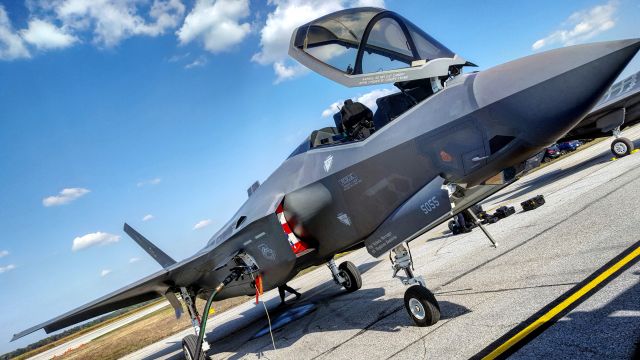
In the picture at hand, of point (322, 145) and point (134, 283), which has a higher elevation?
point (322, 145)

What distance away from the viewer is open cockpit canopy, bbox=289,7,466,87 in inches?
182

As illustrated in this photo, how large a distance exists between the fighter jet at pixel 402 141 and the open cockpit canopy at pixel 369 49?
0.6 inches

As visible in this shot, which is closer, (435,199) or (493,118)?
(493,118)

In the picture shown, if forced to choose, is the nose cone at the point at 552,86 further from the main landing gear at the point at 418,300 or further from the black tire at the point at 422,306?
the black tire at the point at 422,306

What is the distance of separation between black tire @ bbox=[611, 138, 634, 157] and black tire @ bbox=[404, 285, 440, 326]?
1528 cm

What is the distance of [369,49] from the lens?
4957 millimetres

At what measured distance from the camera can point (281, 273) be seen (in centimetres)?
639

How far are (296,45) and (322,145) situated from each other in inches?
60.0

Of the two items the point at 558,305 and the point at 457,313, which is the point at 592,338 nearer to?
the point at 558,305

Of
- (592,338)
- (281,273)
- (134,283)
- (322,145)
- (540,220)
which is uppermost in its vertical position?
(322,145)

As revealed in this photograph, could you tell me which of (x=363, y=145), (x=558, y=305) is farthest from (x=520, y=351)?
(x=363, y=145)

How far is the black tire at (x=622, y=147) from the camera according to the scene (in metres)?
15.2

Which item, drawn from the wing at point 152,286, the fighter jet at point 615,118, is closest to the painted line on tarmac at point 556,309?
the wing at point 152,286

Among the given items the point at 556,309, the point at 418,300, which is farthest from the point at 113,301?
the point at 556,309
